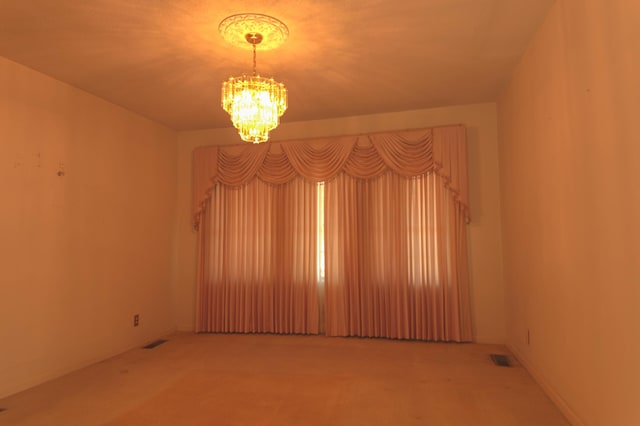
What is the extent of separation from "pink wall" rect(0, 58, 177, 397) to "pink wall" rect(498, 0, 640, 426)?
4.18 m

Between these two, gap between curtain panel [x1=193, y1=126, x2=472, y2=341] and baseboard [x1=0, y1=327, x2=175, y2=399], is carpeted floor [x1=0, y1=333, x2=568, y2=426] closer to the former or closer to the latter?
baseboard [x1=0, y1=327, x2=175, y2=399]

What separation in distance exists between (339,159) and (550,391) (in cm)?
318

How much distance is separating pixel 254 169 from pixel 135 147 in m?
1.45

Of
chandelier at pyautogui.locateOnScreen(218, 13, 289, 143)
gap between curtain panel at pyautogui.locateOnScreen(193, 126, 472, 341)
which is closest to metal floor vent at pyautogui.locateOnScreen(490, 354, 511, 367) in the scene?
gap between curtain panel at pyautogui.locateOnScreen(193, 126, 472, 341)

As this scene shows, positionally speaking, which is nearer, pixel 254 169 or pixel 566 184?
pixel 566 184

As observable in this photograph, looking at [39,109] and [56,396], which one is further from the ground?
[39,109]

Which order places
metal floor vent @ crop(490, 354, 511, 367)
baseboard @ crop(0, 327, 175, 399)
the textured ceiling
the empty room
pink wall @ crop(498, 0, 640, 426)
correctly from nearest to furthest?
pink wall @ crop(498, 0, 640, 426), the empty room, the textured ceiling, baseboard @ crop(0, 327, 175, 399), metal floor vent @ crop(490, 354, 511, 367)

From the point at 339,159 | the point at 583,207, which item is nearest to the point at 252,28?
the point at 339,159

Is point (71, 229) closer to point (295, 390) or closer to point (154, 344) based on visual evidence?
point (154, 344)

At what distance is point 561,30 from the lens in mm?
2570

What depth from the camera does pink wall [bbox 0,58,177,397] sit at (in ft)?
10.9

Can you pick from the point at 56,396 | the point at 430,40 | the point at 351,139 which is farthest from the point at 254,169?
the point at 56,396

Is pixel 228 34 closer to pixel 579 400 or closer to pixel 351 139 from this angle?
pixel 351 139

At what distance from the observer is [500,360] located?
3867mm
